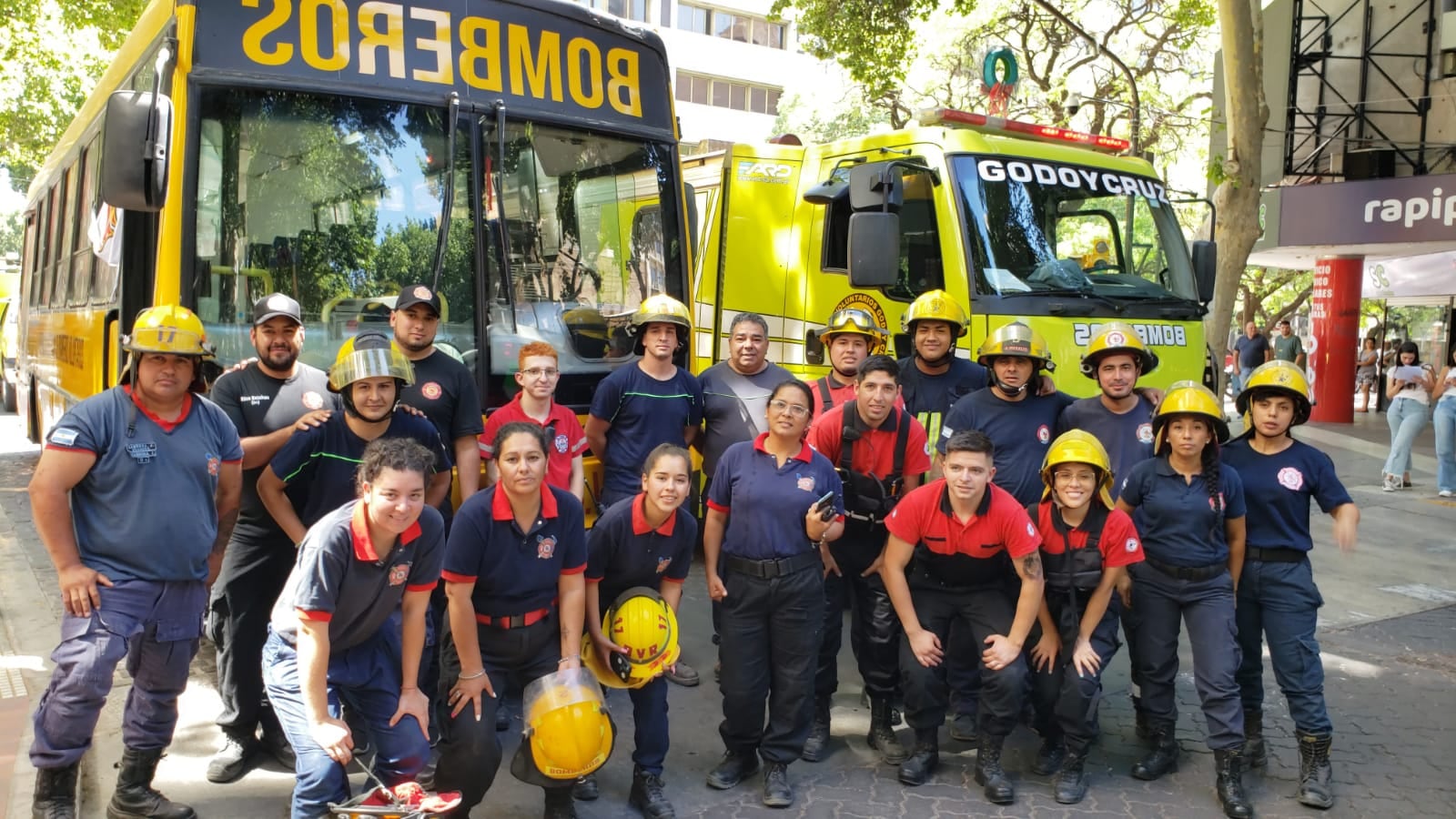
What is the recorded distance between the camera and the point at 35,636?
19.9ft

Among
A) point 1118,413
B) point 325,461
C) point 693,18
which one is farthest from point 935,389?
point 693,18

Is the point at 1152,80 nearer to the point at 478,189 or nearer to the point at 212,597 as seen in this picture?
the point at 478,189

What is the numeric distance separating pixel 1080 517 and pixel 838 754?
142cm

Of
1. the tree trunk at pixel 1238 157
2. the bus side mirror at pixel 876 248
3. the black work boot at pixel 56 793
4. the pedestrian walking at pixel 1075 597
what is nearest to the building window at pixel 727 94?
the tree trunk at pixel 1238 157

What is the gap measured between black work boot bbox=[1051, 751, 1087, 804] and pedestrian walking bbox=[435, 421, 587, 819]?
1.87m

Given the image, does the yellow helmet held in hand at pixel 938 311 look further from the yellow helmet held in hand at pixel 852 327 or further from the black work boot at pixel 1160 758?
the black work boot at pixel 1160 758

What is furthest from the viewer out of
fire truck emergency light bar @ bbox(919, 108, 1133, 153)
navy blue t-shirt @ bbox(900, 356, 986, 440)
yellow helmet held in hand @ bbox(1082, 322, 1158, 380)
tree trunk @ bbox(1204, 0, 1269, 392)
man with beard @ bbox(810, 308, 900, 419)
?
tree trunk @ bbox(1204, 0, 1269, 392)

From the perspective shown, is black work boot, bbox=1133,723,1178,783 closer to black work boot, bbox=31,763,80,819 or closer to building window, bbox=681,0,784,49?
black work boot, bbox=31,763,80,819

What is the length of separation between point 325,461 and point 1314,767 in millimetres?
3967

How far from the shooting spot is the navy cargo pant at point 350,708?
3291mm

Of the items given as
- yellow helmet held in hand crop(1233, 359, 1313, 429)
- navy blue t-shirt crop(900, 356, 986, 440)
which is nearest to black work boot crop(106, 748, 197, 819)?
navy blue t-shirt crop(900, 356, 986, 440)

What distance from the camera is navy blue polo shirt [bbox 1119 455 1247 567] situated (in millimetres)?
4441

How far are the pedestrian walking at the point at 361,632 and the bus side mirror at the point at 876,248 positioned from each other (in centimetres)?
374

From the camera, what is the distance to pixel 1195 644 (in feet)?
14.6
